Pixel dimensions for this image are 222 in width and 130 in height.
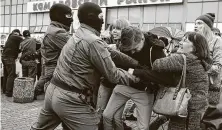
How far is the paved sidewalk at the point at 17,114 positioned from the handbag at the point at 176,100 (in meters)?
2.96

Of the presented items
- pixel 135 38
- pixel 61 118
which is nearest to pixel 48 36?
pixel 135 38

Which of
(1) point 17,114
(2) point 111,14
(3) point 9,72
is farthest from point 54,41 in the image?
(2) point 111,14

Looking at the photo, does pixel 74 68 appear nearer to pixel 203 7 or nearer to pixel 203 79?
pixel 203 79

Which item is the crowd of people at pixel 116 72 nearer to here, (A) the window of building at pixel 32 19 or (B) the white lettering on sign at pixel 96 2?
(B) the white lettering on sign at pixel 96 2

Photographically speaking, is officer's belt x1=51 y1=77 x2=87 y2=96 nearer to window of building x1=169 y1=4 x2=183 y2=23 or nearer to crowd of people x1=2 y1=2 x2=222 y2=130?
crowd of people x1=2 y1=2 x2=222 y2=130

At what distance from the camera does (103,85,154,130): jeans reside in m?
4.61

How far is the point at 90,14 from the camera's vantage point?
3615 millimetres

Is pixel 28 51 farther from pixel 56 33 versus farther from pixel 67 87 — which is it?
pixel 67 87

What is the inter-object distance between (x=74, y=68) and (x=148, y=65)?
1.20 meters

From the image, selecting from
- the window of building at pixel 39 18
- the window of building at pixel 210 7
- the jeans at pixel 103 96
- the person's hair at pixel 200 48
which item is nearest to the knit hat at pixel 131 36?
the person's hair at pixel 200 48

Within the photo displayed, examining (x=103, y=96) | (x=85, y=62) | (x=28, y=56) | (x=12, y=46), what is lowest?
(x=103, y=96)

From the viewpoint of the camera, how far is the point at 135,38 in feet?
14.1

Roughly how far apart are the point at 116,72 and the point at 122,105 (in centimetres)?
138

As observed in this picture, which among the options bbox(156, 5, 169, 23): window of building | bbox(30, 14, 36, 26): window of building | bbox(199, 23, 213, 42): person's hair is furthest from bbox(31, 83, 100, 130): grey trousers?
bbox(30, 14, 36, 26): window of building
